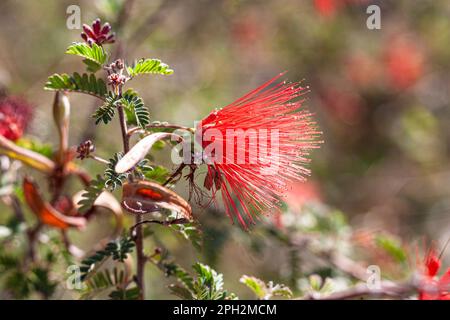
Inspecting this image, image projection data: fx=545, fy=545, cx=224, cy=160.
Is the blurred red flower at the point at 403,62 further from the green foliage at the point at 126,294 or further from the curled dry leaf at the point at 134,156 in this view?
the curled dry leaf at the point at 134,156

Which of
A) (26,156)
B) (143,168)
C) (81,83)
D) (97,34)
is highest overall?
(97,34)

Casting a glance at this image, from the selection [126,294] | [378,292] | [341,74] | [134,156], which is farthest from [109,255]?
[341,74]

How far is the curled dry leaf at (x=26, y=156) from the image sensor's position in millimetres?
2154

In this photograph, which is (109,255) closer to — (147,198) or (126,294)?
(126,294)

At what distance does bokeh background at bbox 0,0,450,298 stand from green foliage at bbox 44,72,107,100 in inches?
108

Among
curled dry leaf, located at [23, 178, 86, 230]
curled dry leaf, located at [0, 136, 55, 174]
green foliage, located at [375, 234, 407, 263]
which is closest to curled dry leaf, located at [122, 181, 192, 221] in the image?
curled dry leaf, located at [23, 178, 86, 230]

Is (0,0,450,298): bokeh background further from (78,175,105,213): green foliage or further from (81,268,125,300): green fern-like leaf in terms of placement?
(78,175,105,213): green foliage

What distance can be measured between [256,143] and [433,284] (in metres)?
0.99

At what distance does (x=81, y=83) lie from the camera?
1.74m

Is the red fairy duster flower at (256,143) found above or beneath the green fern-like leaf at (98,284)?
above

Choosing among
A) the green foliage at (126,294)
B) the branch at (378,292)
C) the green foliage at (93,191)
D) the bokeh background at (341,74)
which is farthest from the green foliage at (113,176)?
the bokeh background at (341,74)

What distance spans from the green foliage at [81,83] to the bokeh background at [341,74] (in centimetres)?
274
